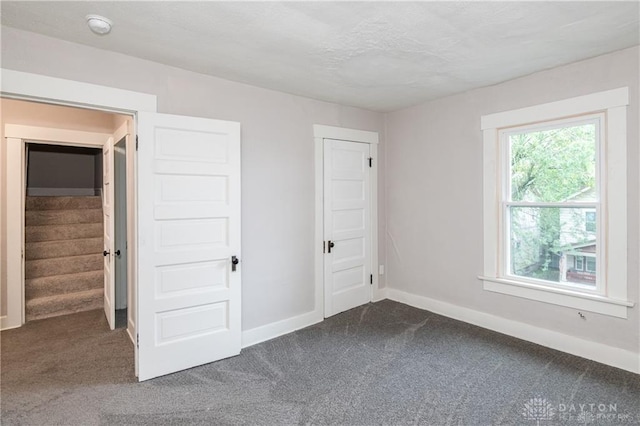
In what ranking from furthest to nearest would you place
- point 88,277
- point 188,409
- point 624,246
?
point 88,277 < point 624,246 < point 188,409

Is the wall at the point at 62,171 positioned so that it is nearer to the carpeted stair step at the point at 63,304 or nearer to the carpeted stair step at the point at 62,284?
the carpeted stair step at the point at 62,284

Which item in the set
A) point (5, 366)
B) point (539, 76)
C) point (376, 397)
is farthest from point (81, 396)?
point (539, 76)

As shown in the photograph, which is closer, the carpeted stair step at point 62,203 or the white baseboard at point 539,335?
the white baseboard at point 539,335

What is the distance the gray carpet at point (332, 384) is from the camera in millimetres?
2164

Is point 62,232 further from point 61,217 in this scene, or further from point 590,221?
point 590,221

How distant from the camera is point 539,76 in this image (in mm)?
3061

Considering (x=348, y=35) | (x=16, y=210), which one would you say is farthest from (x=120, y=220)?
(x=348, y=35)

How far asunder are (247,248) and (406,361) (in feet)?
5.81

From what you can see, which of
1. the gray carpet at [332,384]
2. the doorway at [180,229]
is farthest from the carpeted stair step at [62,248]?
the doorway at [180,229]

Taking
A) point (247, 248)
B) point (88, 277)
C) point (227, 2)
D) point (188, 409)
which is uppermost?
point (227, 2)

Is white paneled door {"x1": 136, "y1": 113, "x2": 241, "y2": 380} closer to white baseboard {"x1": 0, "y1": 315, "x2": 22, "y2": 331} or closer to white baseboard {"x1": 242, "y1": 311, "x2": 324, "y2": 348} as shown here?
white baseboard {"x1": 242, "y1": 311, "x2": 324, "y2": 348}

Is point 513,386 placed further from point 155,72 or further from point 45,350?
point 45,350

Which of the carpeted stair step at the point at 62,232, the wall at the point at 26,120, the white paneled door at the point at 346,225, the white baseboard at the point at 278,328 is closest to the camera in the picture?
the white baseboard at the point at 278,328

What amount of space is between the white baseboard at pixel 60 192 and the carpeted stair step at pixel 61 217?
0.94m
